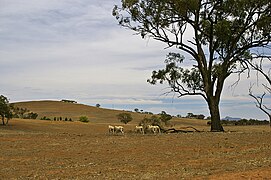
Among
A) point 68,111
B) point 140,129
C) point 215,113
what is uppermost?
point 68,111

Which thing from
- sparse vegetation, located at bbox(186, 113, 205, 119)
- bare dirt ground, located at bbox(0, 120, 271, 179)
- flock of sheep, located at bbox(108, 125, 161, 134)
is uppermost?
sparse vegetation, located at bbox(186, 113, 205, 119)

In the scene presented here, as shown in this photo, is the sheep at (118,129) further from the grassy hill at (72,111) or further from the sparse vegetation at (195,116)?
the sparse vegetation at (195,116)

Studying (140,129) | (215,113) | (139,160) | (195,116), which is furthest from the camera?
(195,116)

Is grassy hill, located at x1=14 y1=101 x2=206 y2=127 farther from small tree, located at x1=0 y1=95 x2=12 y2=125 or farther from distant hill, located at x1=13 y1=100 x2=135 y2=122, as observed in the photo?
small tree, located at x1=0 y1=95 x2=12 y2=125

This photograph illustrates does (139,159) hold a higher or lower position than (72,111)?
lower

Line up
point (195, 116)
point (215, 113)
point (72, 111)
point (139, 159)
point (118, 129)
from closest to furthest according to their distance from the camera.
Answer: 1. point (139, 159)
2. point (215, 113)
3. point (118, 129)
4. point (72, 111)
5. point (195, 116)

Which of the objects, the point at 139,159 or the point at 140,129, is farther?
the point at 140,129

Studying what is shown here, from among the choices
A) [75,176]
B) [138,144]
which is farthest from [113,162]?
[138,144]

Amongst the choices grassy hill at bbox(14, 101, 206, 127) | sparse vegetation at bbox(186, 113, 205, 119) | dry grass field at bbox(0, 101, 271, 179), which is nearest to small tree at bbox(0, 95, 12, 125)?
dry grass field at bbox(0, 101, 271, 179)

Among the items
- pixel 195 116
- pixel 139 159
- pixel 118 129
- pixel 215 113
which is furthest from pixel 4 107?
pixel 195 116

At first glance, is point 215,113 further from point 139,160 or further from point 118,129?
point 139,160

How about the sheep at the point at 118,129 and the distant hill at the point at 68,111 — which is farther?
the distant hill at the point at 68,111

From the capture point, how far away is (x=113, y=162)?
641 inches

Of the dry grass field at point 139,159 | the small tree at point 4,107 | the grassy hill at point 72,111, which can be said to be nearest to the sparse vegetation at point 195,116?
the grassy hill at point 72,111
